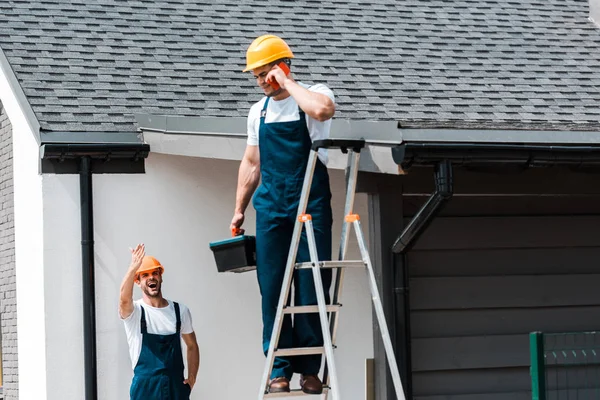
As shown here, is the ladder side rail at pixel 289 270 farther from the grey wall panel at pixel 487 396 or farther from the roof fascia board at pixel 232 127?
the grey wall panel at pixel 487 396

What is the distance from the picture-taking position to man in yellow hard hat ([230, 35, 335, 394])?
6.30 meters

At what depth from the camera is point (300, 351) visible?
6.21 metres

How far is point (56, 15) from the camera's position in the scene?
10.9 m

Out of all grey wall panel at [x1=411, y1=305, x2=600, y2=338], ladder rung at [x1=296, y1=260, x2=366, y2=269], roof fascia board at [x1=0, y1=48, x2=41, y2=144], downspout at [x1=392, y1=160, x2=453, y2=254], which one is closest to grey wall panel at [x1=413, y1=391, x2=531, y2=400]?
grey wall panel at [x1=411, y1=305, x2=600, y2=338]

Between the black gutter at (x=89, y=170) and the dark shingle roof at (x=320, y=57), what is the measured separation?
256 millimetres

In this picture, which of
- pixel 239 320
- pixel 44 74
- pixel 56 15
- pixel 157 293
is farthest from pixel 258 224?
pixel 56 15

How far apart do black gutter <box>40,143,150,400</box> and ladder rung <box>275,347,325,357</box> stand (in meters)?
2.97

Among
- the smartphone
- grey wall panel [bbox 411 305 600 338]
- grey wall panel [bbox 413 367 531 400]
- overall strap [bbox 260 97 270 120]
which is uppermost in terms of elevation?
the smartphone

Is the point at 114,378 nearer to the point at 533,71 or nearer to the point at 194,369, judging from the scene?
the point at 194,369

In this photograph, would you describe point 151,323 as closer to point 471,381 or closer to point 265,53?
point 471,381

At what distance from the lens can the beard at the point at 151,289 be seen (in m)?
8.08

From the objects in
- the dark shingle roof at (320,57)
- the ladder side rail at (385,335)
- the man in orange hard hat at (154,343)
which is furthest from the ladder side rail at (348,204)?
the dark shingle roof at (320,57)

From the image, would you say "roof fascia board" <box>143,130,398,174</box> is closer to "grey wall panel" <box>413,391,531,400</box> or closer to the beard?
the beard

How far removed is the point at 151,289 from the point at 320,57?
3647mm
